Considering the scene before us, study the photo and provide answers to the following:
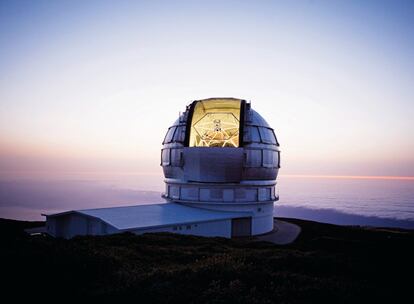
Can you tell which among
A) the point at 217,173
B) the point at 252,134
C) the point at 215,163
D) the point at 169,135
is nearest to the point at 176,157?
the point at 169,135

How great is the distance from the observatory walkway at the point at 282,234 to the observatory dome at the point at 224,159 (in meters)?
0.68

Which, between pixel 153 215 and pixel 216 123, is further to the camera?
pixel 216 123

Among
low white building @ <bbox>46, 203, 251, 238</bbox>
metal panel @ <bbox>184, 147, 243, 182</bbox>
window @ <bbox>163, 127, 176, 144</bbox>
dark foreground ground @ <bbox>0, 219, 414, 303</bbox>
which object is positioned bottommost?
low white building @ <bbox>46, 203, 251, 238</bbox>

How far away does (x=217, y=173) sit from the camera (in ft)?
75.1

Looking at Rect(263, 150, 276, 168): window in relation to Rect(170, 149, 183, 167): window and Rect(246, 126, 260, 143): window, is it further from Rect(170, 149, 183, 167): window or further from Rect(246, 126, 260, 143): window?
Rect(170, 149, 183, 167): window

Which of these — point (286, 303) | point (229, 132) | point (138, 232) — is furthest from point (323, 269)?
point (229, 132)

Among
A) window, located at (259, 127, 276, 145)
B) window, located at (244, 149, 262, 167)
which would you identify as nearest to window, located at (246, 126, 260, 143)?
window, located at (259, 127, 276, 145)

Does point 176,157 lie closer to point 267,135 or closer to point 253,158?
point 253,158

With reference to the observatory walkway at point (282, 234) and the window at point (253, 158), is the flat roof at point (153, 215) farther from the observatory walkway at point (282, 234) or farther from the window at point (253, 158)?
the window at point (253, 158)

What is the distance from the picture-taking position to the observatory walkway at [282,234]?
2289cm

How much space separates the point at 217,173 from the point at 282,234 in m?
7.21

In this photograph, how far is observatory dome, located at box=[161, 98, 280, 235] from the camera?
22844 millimetres

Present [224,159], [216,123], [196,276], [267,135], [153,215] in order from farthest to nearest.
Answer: [216,123] → [267,135] → [224,159] → [153,215] → [196,276]

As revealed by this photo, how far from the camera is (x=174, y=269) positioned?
8.55 metres
